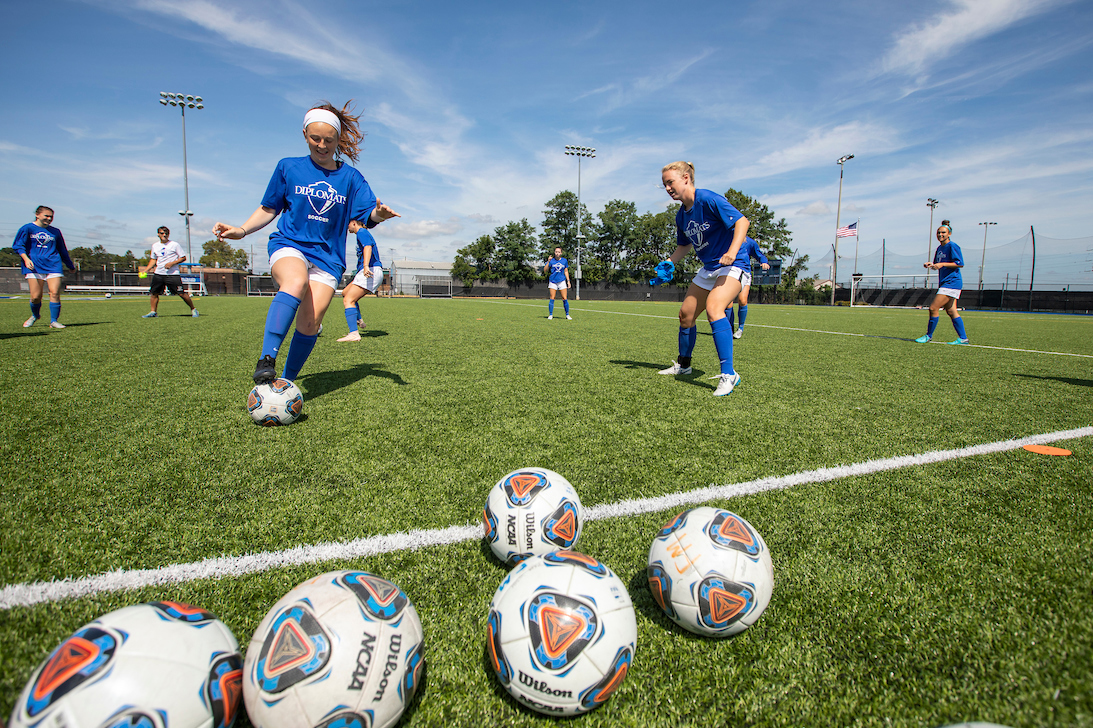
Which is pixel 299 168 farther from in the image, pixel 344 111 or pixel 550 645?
pixel 550 645

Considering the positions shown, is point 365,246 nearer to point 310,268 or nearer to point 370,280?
point 370,280

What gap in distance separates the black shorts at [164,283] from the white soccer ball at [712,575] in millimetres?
15323

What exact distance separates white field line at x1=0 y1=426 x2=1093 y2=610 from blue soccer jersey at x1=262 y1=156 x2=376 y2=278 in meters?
2.97

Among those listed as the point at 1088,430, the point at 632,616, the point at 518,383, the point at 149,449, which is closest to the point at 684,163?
the point at 518,383

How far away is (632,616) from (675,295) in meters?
59.2

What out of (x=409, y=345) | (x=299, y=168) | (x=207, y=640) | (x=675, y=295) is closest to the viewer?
(x=207, y=640)

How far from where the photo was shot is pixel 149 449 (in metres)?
3.15

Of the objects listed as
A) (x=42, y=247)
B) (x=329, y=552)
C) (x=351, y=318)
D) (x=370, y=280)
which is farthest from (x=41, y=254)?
(x=329, y=552)

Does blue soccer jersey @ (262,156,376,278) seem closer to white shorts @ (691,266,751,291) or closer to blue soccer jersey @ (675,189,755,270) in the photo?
blue soccer jersey @ (675,189,755,270)

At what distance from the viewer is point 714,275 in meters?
5.38

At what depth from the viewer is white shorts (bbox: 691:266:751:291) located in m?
5.29

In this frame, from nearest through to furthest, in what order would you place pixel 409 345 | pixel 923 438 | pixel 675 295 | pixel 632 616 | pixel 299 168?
pixel 632 616 < pixel 923 438 < pixel 299 168 < pixel 409 345 < pixel 675 295

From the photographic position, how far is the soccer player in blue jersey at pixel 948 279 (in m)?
10.1

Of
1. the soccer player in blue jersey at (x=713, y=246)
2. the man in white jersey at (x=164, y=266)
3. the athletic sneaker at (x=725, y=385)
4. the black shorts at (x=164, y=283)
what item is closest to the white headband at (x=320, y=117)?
the soccer player in blue jersey at (x=713, y=246)
